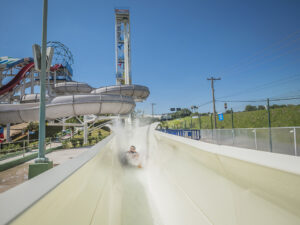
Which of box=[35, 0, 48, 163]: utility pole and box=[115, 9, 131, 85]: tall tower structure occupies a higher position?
box=[115, 9, 131, 85]: tall tower structure

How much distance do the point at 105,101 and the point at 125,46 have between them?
2093cm

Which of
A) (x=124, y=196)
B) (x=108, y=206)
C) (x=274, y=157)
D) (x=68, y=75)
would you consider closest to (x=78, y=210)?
(x=108, y=206)

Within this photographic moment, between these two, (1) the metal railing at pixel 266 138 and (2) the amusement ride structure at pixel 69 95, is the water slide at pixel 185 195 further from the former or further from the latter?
(2) the amusement ride structure at pixel 69 95

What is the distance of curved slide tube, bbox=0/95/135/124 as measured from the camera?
1459cm

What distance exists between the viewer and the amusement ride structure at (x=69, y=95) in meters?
15.0

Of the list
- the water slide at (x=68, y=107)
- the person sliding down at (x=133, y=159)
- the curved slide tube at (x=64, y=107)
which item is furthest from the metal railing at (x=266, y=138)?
the curved slide tube at (x=64, y=107)

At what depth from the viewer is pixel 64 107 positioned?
14633 mm

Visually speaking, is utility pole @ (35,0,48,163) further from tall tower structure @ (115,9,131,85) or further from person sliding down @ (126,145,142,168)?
tall tower structure @ (115,9,131,85)

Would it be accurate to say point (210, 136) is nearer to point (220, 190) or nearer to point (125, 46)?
point (220, 190)

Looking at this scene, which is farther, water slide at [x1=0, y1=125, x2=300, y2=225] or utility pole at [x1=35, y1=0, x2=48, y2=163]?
utility pole at [x1=35, y1=0, x2=48, y2=163]

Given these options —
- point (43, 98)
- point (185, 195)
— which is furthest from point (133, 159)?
point (43, 98)

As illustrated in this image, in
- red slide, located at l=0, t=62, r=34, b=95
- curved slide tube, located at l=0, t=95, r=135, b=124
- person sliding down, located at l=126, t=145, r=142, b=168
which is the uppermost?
red slide, located at l=0, t=62, r=34, b=95

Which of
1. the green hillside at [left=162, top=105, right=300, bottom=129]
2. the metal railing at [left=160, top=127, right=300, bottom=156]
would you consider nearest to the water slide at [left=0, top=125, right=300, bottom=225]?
the metal railing at [left=160, top=127, right=300, bottom=156]

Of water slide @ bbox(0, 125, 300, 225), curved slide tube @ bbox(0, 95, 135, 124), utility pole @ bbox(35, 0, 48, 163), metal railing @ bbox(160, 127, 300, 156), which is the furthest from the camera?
curved slide tube @ bbox(0, 95, 135, 124)
